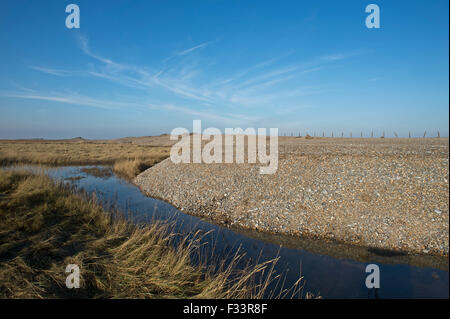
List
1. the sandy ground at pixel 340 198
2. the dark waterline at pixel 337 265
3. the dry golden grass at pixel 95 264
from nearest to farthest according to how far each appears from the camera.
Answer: the dry golden grass at pixel 95 264, the dark waterline at pixel 337 265, the sandy ground at pixel 340 198

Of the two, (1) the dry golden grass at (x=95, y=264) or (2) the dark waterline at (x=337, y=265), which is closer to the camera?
(1) the dry golden grass at (x=95, y=264)

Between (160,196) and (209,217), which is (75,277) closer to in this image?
(209,217)

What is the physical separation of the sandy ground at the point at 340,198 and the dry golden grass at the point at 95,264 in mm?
3194

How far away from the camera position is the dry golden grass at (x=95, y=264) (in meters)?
3.88

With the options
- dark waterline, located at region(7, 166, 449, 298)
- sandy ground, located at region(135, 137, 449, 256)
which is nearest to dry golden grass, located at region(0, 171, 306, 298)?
dark waterline, located at region(7, 166, 449, 298)

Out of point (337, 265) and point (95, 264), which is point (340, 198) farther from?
point (95, 264)

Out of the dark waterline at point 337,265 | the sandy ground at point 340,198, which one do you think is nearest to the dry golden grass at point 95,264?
the dark waterline at point 337,265

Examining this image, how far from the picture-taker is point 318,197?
8.66 meters

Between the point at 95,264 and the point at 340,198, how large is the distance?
8558mm

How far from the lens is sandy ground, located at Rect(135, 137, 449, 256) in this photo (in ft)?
21.1

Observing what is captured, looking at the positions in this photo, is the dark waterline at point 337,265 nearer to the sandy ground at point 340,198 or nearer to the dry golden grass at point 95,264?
the sandy ground at point 340,198

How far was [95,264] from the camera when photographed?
15.0 ft
